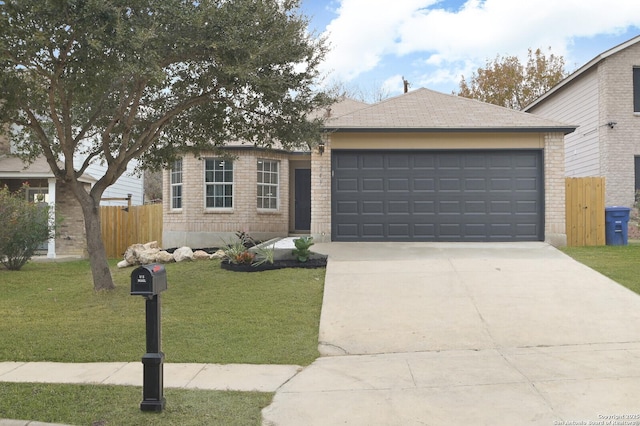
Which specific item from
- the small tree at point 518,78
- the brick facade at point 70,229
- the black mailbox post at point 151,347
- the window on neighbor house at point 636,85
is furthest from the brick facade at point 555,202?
the small tree at point 518,78

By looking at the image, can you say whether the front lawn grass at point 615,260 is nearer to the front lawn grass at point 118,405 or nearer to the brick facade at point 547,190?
the brick facade at point 547,190

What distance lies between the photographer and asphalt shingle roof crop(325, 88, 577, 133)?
1346 centimetres

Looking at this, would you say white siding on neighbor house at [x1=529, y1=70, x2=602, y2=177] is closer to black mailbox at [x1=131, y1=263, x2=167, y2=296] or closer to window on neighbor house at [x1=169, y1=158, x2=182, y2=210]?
window on neighbor house at [x1=169, y1=158, x2=182, y2=210]

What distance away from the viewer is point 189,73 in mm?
10062

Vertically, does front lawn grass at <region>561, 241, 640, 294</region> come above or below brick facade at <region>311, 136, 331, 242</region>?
below

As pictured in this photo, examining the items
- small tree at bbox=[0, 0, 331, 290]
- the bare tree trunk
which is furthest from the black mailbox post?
the bare tree trunk

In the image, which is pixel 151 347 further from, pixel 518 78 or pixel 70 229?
pixel 518 78

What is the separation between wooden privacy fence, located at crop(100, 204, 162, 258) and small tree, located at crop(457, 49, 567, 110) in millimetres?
24220

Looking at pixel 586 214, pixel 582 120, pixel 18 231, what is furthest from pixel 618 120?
pixel 18 231

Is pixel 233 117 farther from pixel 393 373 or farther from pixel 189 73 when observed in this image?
pixel 393 373

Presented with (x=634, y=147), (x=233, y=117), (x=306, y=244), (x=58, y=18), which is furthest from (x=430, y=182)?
(x=58, y=18)

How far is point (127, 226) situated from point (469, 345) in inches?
545

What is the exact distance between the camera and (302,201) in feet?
61.0

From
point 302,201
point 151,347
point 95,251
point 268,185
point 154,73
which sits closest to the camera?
point 151,347
